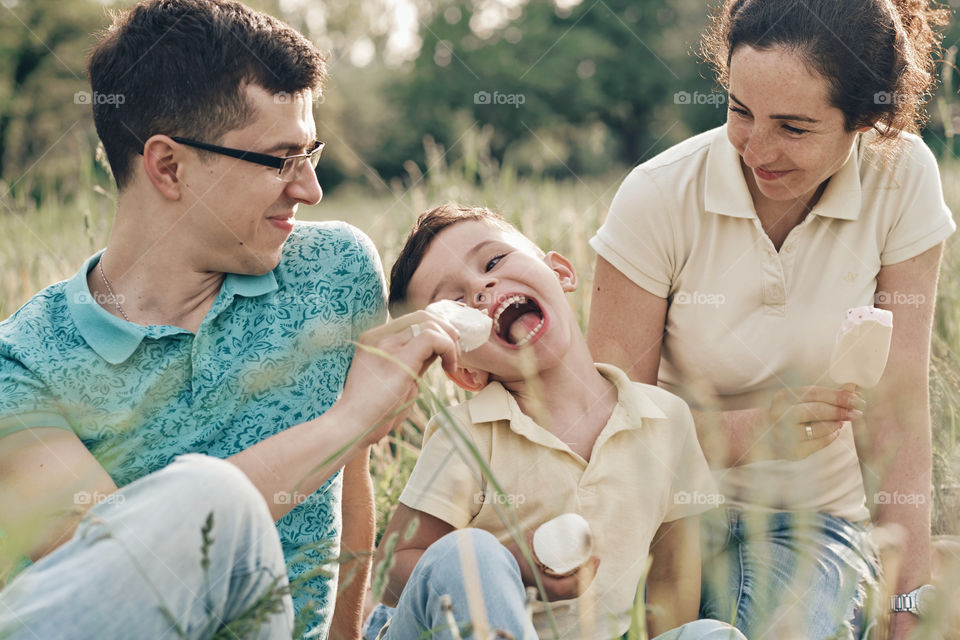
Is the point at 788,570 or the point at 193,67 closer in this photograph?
the point at 193,67

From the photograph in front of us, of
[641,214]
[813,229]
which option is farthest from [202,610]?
[813,229]

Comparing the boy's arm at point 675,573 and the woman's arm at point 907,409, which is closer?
the boy's arm at point 675,573

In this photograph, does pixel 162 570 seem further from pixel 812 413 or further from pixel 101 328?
pixel 812 413

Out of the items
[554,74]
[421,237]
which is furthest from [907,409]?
[554,74]

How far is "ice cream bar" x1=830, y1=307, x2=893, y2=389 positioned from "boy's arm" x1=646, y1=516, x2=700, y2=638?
18.5 inches

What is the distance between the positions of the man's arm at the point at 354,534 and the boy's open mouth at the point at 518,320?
0.53 m

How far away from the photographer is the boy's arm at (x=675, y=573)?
2.13m

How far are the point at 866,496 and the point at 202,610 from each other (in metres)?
1.92
